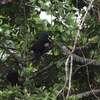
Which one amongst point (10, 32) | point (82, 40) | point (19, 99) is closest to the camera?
point (19, 99)

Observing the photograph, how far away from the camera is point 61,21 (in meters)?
2.08

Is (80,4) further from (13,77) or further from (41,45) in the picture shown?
(13,77)

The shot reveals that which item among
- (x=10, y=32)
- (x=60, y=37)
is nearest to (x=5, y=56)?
(x=10, y=32)

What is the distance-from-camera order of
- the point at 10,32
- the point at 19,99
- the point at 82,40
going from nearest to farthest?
the point at 19,99 → the point at 82,40 → the point at 10,32

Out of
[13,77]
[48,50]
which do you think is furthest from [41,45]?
[13,77]

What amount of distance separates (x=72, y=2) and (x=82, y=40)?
292 mm

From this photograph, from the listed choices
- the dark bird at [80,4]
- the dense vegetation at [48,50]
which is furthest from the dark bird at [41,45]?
the dark bird at [80,4]

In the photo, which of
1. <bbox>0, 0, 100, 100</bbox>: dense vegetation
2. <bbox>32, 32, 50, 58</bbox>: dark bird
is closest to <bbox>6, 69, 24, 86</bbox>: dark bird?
<bbox>0, 0, 100, 100</bbox>: dense vegetation

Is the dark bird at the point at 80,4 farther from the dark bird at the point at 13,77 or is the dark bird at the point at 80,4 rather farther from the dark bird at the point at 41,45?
the dark bird at the point at 13,77

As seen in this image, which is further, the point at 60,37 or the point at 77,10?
the point at 77,10

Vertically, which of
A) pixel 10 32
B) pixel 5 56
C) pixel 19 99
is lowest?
pixel 19 99

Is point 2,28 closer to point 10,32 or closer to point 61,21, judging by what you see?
point 10,32

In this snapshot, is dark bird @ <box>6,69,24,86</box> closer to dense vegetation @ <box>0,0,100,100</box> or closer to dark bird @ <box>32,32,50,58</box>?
dense vegetation @ <box>0,0,100,100</box>

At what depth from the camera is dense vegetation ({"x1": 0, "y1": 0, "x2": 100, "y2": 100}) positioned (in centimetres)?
204
